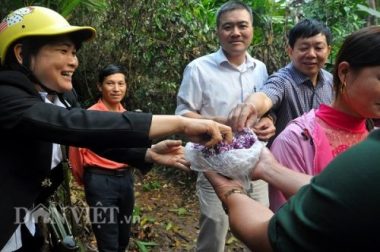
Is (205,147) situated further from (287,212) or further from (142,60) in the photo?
(142,60)

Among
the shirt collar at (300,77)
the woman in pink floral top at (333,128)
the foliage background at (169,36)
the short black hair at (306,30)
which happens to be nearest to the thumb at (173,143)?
the woman in pink floral top at (333,128)

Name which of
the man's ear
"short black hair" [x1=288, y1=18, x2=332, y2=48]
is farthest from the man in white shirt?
the man's ear

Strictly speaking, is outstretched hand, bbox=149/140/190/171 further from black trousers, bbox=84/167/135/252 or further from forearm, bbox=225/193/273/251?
black trousers, bbox=84/167/135/252

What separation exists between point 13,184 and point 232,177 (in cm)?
77

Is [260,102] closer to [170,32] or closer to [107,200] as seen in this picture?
[107,200]

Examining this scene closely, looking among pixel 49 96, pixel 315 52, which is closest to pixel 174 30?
pixel 315 52

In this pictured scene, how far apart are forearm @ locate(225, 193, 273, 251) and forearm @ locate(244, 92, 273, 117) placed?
0.71 meters

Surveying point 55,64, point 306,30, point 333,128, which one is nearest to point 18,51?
point 55,64

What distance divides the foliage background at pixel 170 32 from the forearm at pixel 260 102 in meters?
2.80

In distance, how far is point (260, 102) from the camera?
74.4 inches

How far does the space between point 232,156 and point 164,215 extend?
3342mm

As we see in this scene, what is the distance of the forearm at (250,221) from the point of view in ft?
3.10

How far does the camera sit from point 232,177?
1353 millimetres

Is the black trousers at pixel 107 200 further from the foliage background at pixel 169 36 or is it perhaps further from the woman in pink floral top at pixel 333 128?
the woman in pink floral top at pixel 333 128
